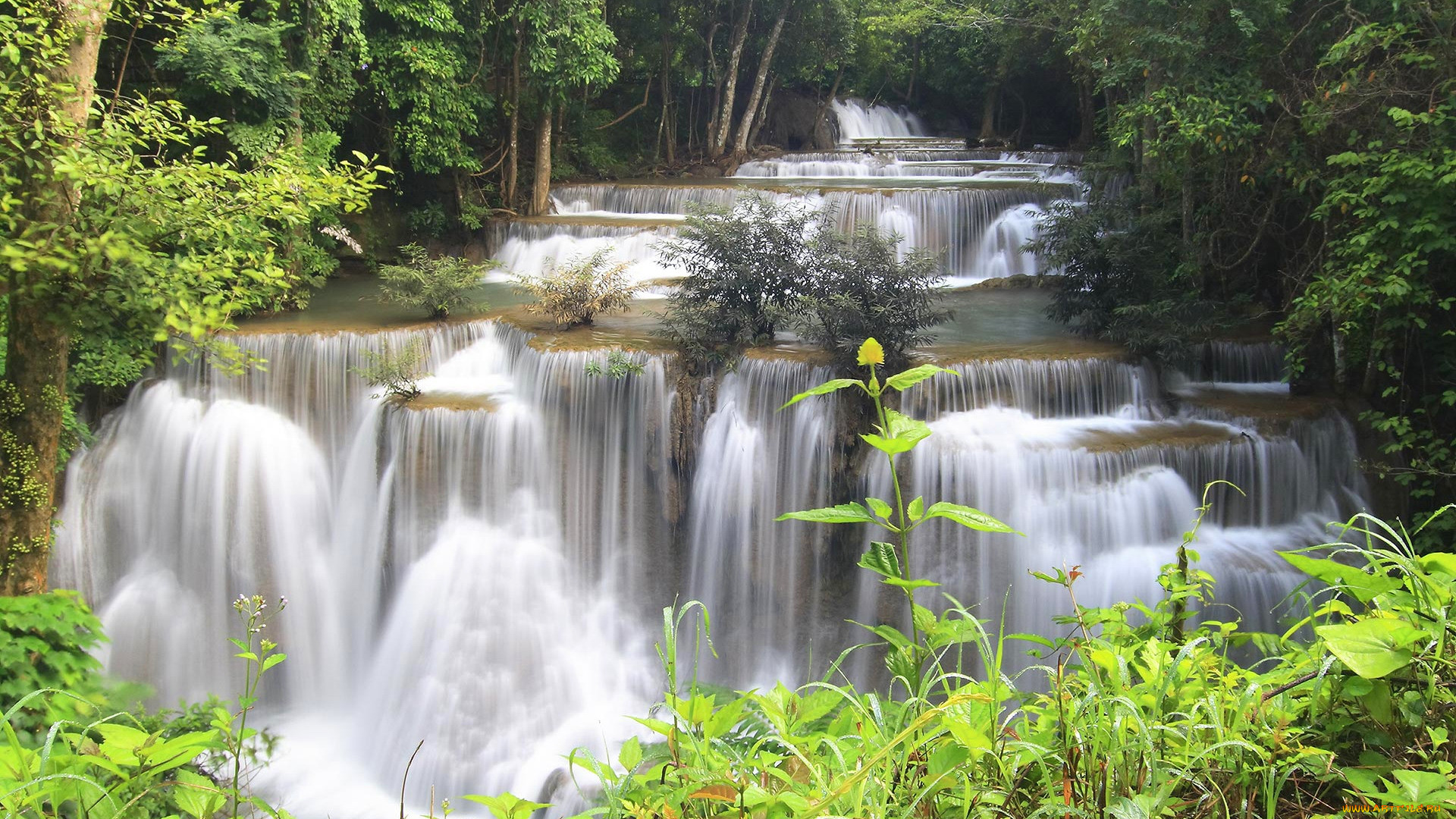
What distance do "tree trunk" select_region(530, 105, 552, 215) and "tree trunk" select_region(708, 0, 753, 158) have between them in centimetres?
570

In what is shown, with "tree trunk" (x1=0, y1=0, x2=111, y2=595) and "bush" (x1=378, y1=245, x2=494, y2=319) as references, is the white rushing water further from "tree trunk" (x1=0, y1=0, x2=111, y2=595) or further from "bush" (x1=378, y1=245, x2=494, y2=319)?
"tree trunk" (x1=0, y1=0, x2=111, y2=595)

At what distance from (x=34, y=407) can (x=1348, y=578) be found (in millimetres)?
7372

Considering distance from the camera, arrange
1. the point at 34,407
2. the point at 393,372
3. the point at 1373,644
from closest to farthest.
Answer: the point at 1373,644 → the point at 34,407 → the point at 393,372

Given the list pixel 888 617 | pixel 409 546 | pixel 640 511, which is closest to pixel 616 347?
pixel 640 511

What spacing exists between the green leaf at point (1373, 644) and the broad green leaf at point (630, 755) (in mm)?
1279

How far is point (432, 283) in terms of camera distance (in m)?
10.5

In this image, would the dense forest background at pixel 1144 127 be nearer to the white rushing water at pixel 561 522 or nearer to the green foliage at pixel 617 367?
Answer: the white rushing water at pixel 561 522

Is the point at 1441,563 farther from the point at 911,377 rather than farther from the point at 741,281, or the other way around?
the point at 741,281

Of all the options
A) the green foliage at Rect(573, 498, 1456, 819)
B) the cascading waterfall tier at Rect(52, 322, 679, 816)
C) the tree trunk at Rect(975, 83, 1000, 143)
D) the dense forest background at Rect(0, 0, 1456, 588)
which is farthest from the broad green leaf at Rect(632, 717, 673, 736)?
the tree trunk at Rect(975, 83, 1000, 143)

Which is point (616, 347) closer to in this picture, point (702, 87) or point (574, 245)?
point (574, 245)

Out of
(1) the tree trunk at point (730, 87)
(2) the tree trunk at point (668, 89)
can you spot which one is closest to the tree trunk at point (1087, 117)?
(1) the tree trunk at point (730, 87)

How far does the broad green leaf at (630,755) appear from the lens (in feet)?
5.82

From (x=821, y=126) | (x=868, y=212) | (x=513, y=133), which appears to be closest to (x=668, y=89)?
(x=513, y=133)

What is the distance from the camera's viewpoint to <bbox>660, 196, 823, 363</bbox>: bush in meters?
8.98
